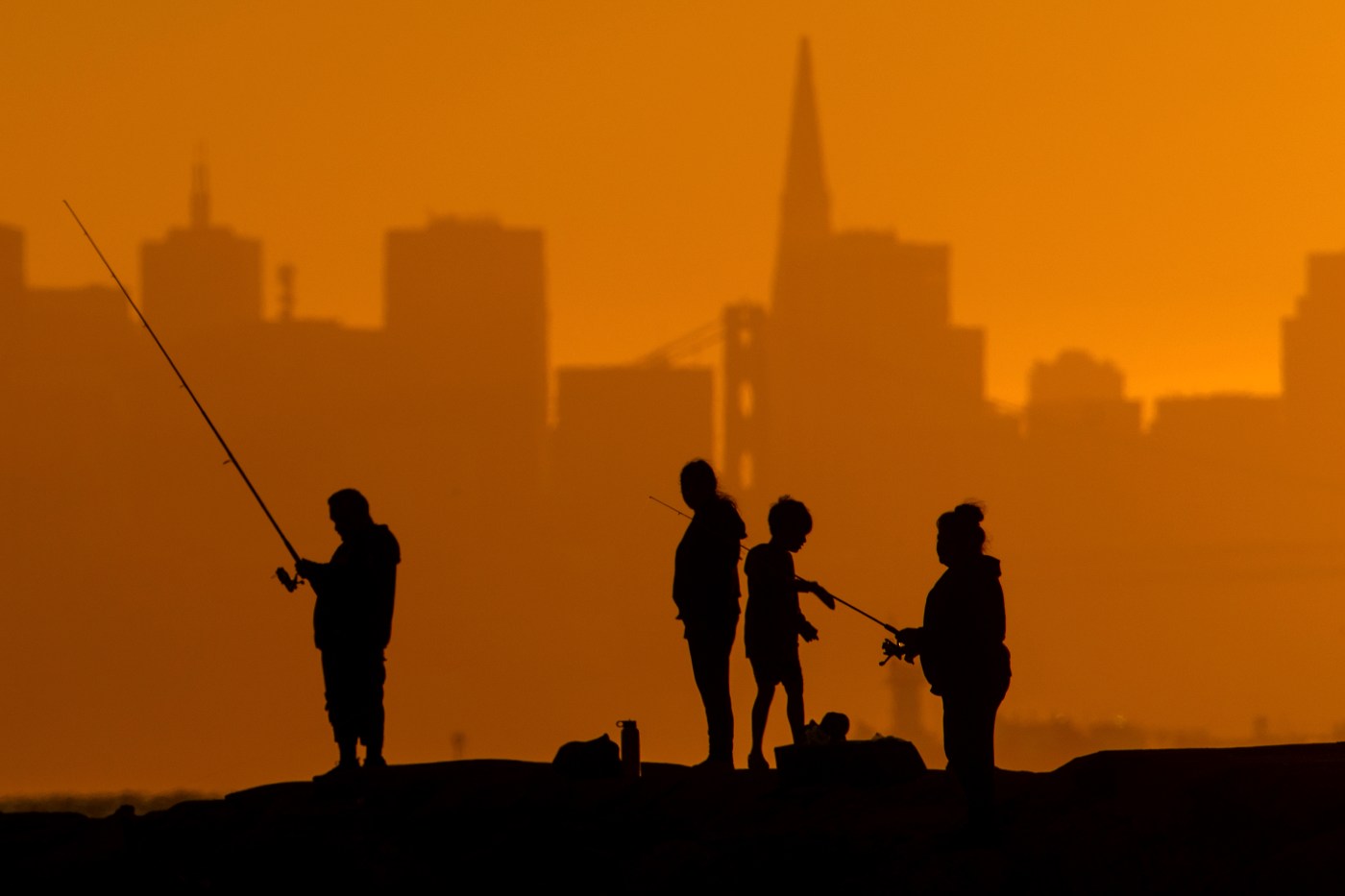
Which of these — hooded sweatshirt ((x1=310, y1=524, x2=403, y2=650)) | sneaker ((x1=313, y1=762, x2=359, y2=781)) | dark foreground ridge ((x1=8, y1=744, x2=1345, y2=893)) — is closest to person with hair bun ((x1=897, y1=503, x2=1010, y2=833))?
dark foreground ridge ((x1=8, y1=744, x2=1345, y2=893))

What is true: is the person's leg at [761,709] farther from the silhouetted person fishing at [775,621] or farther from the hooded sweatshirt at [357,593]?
the hooded sweatshirt at [357,593]

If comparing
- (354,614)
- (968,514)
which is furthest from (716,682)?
(968,514)

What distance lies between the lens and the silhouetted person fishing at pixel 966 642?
855cm

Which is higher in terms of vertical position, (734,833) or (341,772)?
(341,772)

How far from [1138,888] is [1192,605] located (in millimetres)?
183892

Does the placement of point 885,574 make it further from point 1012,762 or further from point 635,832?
point 635,832

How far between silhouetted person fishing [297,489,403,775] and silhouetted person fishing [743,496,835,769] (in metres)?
1.42

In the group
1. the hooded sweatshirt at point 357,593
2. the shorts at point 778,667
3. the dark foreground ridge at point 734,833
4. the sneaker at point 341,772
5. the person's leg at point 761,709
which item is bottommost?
the dark foreground ridge at point 734,833

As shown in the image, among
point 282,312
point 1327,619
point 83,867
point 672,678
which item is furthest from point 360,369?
point 83,867

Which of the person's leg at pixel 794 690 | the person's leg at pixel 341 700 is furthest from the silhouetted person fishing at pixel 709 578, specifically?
the person's leg at pixel 341 700

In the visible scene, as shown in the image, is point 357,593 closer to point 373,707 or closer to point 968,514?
point 373,707

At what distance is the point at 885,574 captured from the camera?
177 m

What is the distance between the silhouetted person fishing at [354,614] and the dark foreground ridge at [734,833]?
0.30 metres

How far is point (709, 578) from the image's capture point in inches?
408
